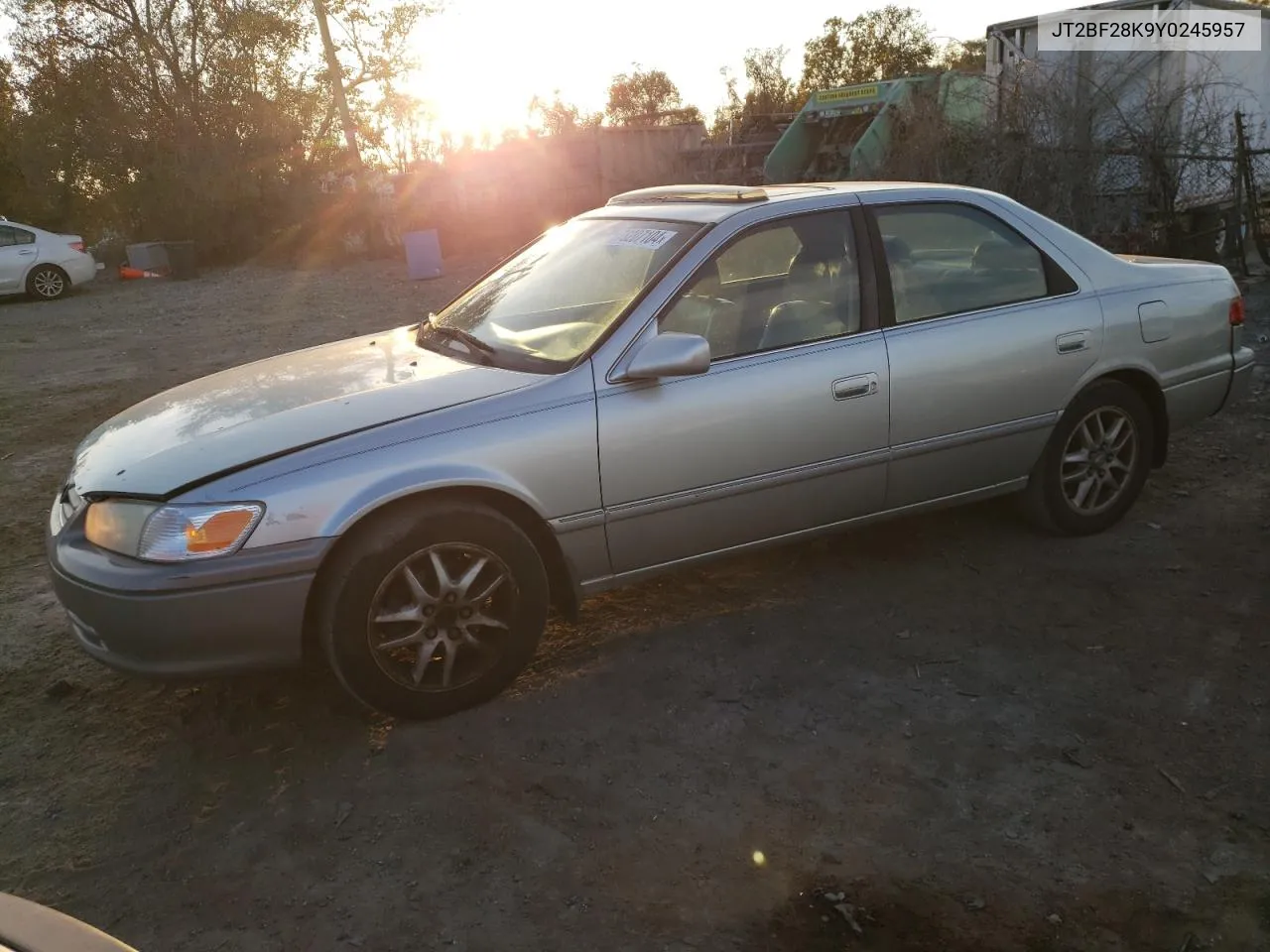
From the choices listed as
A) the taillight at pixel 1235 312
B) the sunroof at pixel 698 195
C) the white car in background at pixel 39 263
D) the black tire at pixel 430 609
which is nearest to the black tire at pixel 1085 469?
the taillight at pixel 1235 312

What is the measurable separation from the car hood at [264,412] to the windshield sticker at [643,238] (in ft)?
2.65

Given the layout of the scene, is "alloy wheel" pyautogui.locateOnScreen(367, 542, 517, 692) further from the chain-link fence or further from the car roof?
the chain-link fence

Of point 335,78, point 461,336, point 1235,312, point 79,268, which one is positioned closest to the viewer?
point 461,336

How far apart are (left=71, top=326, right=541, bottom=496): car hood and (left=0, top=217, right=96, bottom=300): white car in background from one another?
16.7 m

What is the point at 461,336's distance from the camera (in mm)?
3980

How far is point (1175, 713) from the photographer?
3.28m

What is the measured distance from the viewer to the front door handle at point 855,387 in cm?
378

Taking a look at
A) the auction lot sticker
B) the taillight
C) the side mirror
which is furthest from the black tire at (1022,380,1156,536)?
the auction lot sticker

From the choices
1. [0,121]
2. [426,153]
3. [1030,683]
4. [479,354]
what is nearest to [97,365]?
[479,354]

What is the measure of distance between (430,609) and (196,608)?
69 cm

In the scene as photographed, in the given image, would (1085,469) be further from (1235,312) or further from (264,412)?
(264,412)

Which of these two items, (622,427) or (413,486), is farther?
(622,427)

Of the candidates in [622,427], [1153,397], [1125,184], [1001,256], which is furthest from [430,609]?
[1125,184]

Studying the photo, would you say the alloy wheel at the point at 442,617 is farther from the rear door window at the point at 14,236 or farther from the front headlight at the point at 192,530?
the rear door window at the point at 14,236
